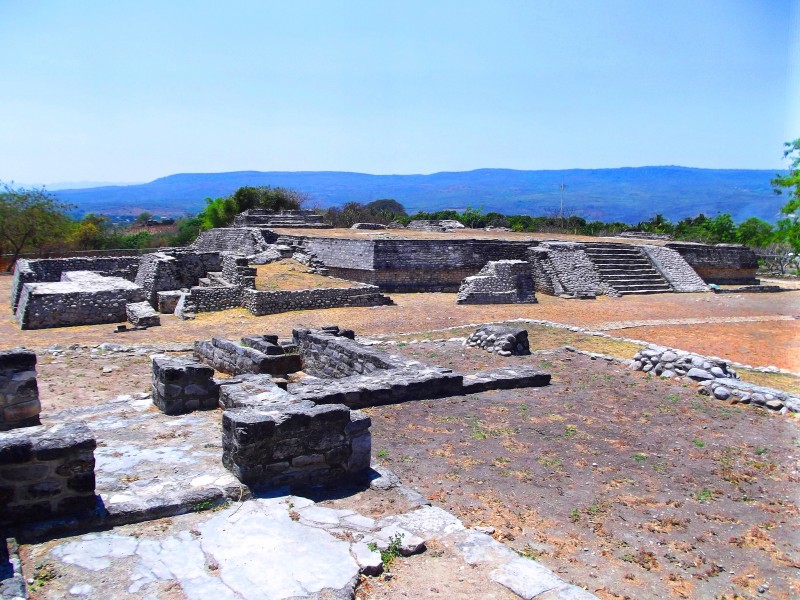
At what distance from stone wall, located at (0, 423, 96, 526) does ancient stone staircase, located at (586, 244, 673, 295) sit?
2312 centimetres

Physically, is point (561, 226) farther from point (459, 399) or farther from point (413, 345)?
point (459, 399)

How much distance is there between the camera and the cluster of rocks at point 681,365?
9.95 meters

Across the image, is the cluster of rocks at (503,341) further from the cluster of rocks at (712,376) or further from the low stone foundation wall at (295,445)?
the low stone foundation wall at (295,445)

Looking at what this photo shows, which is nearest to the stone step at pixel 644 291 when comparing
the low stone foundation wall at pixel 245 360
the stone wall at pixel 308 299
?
the stone wall at pixel 308 299

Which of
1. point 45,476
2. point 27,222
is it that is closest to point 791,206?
point 45,476

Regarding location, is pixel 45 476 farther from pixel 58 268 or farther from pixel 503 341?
pixel 58 268

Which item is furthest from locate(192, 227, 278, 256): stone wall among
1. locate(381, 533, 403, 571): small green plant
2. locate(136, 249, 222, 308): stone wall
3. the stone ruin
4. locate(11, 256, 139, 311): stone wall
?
locate(381, 533, 403, 571): small green plant

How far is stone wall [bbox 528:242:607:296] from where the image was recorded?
25.0 meters

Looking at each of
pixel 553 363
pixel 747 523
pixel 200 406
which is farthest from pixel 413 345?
pixel 747 523

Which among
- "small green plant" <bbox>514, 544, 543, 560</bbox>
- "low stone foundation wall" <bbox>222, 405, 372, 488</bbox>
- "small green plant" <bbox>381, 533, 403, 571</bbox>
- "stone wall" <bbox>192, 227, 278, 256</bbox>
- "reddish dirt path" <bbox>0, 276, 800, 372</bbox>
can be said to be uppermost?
"stone wall" <bbox>192, 227, 278, 256</bbox>

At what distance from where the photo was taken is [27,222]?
3703 centimetres

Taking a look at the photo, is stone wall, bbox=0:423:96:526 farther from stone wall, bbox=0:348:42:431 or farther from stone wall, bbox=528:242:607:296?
stone wall, bbox=528:242:607:296

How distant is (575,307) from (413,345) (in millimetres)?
10272

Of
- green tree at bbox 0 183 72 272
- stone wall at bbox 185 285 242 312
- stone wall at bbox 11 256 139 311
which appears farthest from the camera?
green tree at bbox 0 183 72 272
